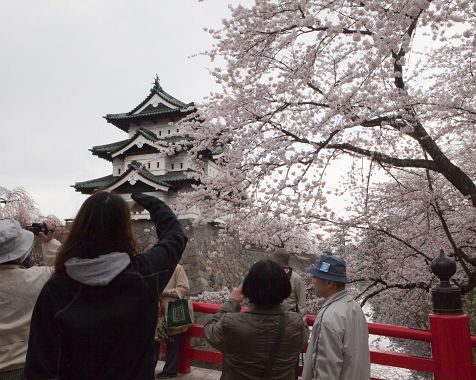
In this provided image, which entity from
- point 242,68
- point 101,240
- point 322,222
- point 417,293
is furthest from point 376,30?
point 417,293

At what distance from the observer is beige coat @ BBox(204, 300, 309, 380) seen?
191 centimetres

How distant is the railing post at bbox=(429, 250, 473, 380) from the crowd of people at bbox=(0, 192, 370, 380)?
1.09 meters

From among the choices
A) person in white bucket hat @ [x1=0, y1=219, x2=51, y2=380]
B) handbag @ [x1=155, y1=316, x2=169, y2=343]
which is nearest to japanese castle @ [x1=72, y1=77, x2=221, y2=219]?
handbag @ [x1=155, y1=316, x2=169, y2=343]

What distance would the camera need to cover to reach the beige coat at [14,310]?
1.72m

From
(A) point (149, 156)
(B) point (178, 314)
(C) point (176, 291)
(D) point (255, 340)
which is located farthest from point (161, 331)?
(A) point (149, 156)

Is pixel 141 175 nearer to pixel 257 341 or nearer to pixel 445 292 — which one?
pixel 445 292

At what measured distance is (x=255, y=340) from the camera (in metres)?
1.91

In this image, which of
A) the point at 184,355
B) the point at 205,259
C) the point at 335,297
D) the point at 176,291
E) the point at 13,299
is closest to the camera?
the point at 13,299

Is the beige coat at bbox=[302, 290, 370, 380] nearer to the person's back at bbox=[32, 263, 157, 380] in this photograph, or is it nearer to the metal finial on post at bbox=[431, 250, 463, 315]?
the person's back at bbox=[32, 263, 157, 380]

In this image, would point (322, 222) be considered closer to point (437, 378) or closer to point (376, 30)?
point (376, 30)

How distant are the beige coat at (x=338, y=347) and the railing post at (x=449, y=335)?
1089mm

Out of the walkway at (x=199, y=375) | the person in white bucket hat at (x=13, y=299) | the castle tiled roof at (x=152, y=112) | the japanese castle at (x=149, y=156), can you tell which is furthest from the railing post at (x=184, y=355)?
the castle tiled roof at (x=152, y=112)

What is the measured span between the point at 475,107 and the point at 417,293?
415 cm

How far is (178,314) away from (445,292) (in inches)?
89.2
